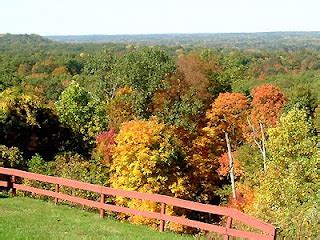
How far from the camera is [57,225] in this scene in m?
14.6

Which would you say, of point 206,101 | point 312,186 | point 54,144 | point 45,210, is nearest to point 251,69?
point 206,101

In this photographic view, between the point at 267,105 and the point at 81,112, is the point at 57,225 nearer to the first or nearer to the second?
the point at 267,105

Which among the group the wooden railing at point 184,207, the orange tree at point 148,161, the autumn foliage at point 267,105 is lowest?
the orange tree at point 148,161

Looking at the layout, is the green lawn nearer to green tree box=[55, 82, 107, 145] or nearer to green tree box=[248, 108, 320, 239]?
green tree box=[248, 108, 320, 239]

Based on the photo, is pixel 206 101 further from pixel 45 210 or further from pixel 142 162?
pixel 45 210

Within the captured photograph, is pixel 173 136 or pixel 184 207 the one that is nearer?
pixel 184 207

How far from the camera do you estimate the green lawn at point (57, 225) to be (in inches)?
525

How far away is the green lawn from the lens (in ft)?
43.8

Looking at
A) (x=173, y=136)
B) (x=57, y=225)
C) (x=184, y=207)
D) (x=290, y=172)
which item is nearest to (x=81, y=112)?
(x=173, y=136)

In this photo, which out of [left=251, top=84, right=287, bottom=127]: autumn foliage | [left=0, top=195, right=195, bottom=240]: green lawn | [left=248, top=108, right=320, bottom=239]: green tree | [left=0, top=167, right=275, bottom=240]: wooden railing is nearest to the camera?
[left=0, top=167, right=275, bottom=240]: wooden railing

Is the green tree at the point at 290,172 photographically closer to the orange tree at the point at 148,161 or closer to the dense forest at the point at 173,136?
the dense forest at the point at 173,136

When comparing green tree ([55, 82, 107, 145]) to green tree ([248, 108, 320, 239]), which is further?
green tree ([55, 82, 107, 145])

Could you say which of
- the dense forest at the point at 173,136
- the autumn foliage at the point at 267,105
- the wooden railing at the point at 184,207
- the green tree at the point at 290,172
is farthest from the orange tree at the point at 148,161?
the wooden railing at the point at 184,207

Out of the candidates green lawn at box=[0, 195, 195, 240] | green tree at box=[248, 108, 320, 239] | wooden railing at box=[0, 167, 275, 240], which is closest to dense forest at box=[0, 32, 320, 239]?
green tree at box=[248, 108, 320, 239]
